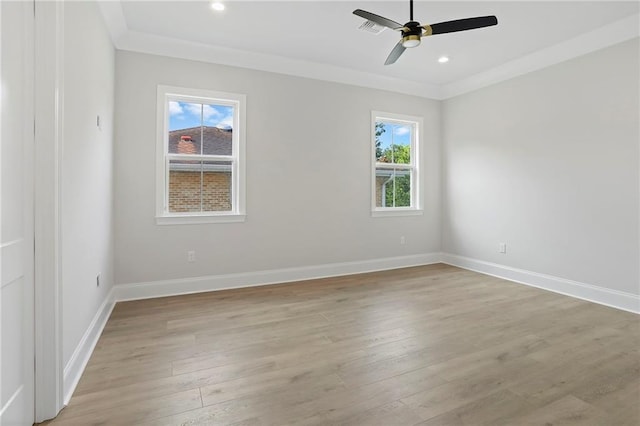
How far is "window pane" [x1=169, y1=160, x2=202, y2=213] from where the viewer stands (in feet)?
12.4

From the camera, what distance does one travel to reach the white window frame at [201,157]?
3.64 m

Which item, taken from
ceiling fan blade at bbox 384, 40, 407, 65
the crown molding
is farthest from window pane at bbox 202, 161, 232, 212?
ceiling fan blade at bbox 384, 40, 407, 65

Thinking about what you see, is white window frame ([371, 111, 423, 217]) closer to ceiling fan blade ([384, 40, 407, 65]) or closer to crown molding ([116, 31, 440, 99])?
crown molding ([116, 31, 440, 99])

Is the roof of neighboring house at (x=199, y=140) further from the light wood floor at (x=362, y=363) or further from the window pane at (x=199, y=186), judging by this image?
the light wood floor at (x=362, y=363)

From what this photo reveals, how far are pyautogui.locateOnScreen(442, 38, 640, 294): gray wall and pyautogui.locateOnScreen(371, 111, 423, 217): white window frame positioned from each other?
572mm

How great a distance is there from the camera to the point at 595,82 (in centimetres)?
352

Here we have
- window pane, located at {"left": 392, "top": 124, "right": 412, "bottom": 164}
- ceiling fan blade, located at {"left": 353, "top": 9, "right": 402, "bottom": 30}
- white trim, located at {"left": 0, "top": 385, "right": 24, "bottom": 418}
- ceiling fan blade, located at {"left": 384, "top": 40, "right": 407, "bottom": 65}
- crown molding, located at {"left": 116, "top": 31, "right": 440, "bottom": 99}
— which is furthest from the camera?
window pane, located at {"left": 392, "top": 124, "right": 412, "bottom": 164}

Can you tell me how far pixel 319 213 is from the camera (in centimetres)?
448

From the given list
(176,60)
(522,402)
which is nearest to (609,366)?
(522,402)

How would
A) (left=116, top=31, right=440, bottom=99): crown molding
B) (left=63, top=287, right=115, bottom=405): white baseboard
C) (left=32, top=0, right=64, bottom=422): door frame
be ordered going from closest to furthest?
(left=32, top=0, right=64, bottom=422): door frame → (left=63, top=287, right=115, bottom=405): white baseboard → (left=116, top=31, right=440, bottom=99): crown molding

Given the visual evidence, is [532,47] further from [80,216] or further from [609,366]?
[80,216]

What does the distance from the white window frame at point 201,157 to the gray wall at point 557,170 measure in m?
3.41

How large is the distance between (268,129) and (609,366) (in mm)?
3898

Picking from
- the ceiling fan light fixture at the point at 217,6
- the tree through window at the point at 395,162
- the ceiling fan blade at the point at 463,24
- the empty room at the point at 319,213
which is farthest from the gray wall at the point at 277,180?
the ceiling fan blade at the point at 463,24
